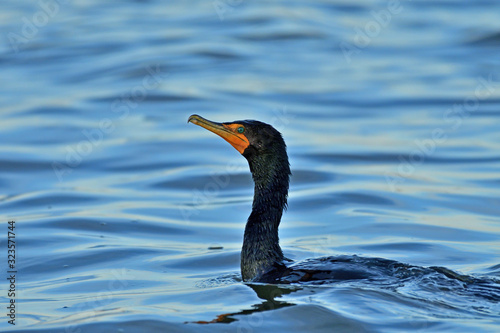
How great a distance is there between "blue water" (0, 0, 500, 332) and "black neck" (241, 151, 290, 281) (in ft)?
1.05

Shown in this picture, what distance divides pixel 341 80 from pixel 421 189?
717 cm

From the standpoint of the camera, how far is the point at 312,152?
45.9 ft

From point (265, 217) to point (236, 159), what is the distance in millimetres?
5698

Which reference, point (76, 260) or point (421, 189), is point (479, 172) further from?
point (76, 260)

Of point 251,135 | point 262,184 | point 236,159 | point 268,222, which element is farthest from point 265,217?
point 236,159

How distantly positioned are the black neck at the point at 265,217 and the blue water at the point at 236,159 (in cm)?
32

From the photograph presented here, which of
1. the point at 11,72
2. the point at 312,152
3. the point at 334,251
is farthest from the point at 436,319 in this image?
the point at 11,72

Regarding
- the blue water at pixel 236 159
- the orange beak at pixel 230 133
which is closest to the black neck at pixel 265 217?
the orange beak at pixel 230 133

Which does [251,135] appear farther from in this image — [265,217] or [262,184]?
[265,217]

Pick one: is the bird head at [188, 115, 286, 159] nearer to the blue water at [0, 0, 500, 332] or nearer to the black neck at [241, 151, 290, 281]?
the black neck at [241, 151, 290, 281]

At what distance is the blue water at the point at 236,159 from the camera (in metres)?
7.00

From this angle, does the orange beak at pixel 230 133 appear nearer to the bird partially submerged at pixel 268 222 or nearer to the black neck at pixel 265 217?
the bird partially submerged at pixel 268 222

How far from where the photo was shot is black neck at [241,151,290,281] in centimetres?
784

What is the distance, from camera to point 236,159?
13734 mm
